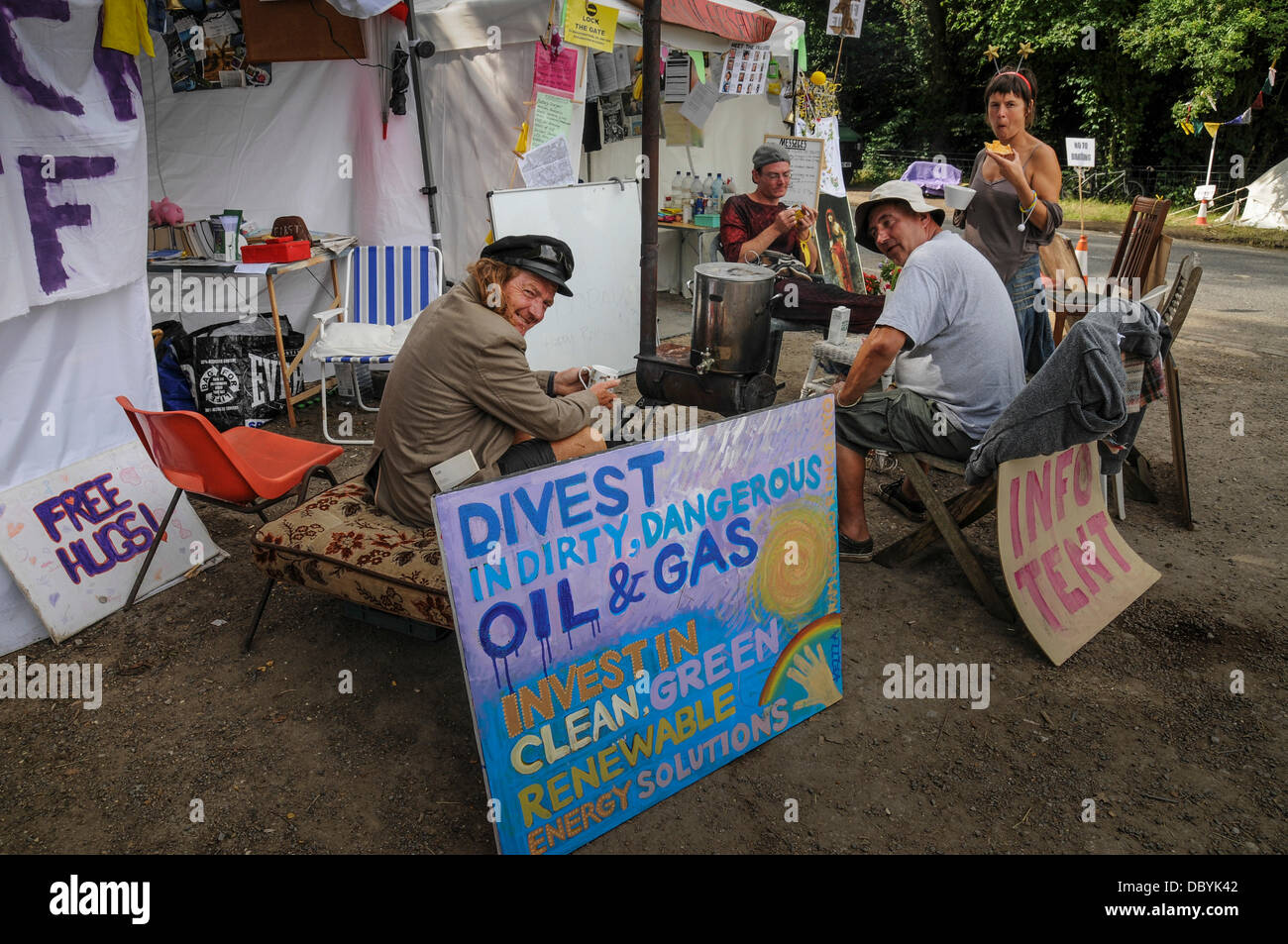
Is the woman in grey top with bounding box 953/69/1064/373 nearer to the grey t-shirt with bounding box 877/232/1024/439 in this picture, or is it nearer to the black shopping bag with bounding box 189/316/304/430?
the grey t-shirt with bounding box 877/232/1024/439

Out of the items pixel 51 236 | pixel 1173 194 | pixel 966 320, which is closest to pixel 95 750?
pixel 51 236

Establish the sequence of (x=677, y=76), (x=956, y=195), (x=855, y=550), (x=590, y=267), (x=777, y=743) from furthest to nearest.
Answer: (x=677, y=76)
(x=590, y=267)
(x=956, y=195)
(x=855, y=550)
(x=777, y=743)

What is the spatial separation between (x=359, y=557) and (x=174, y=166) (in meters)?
4.87

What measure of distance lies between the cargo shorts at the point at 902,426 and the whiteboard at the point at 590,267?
99.2 inches

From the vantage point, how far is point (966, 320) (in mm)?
3537

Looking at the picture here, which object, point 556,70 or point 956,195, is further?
point 556,70

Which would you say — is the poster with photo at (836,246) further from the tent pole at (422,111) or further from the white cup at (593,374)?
the white cup at (593,374)

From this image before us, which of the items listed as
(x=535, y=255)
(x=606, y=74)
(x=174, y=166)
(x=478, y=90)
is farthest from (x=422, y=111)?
(x=535, y=255)

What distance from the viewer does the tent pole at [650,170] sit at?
516cm

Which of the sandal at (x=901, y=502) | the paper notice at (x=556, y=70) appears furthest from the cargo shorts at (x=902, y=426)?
the paper notice at (x=556, y=70)

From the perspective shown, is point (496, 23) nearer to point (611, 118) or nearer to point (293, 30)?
point (293, 30)

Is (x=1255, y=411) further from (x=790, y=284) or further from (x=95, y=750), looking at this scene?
(x=95, y=750)

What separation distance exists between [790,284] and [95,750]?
3.86 meters

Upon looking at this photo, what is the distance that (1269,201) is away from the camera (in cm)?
1498
